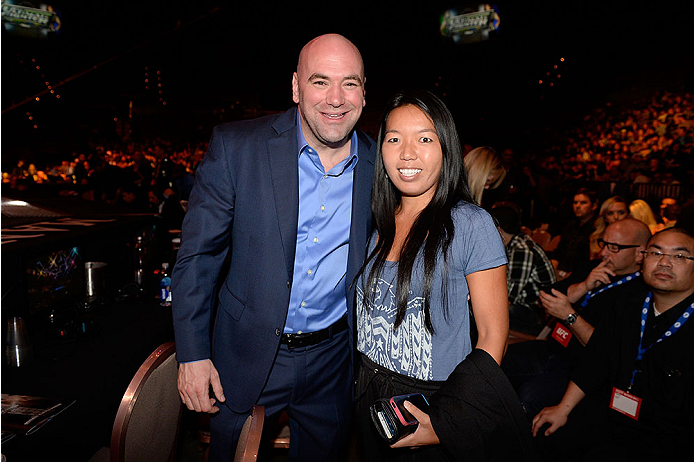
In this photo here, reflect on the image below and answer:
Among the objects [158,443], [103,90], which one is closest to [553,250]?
[158,443]

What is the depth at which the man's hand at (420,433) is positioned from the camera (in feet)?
3.86

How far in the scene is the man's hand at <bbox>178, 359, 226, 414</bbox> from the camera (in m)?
1.46

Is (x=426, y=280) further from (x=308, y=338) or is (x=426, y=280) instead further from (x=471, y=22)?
(x=471, y=22)

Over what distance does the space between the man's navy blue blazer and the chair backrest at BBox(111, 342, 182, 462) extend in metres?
0.09

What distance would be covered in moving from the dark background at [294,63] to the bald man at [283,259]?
899 centimetres

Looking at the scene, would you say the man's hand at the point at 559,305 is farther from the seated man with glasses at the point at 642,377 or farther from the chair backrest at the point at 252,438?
the chair backrest at the point at 252,438

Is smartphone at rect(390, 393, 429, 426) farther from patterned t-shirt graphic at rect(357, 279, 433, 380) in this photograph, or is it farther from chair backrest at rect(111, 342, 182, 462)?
chair backrest at rect(111, 342, 182, 462)

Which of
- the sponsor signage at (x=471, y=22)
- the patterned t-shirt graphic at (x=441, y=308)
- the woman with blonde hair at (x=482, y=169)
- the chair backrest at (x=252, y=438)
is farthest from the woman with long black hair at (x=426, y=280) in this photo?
the sponsor signage at (x=471, y=22)

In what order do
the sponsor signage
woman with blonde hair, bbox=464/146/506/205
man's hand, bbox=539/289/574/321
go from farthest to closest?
the sponsor signage < woman with blonde hair, bbox=464/146/506/205 < man's hand, bbox=539/289/574/321

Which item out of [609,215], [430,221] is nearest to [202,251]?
[430,221]

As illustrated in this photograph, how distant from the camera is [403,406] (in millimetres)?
1179

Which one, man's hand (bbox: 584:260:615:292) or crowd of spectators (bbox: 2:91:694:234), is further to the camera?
crowd of spectators (bbox: 2:91:694:234)

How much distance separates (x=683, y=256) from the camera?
2.04m

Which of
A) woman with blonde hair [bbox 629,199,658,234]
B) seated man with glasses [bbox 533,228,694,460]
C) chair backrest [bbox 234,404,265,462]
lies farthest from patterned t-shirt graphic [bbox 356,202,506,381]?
woman with blonde hair [bbox 629,199,658,234]
